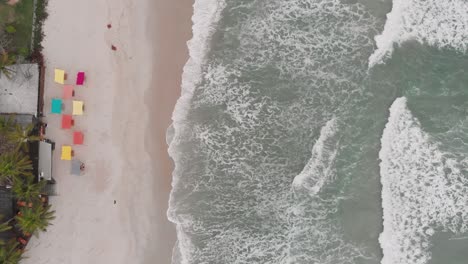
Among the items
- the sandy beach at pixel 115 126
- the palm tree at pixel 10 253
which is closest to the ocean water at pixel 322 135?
the sandy beach at pixel 115 126

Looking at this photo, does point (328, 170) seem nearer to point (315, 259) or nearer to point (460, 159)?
point (315, 259)

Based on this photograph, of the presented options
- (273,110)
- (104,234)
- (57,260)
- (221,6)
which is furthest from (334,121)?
(57,260)

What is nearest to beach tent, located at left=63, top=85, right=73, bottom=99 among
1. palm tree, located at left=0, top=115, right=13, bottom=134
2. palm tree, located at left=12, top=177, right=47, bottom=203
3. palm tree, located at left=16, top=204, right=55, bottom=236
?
palm tree, located at left=0, top=115, right=13, bottom=134

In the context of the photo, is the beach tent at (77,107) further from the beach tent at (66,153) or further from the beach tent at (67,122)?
the beach tent at (66,153)

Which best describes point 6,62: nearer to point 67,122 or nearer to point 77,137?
point 67,122

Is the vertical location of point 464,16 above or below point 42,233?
above

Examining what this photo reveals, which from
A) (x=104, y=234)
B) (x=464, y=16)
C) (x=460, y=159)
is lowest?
(x=104, y=234)

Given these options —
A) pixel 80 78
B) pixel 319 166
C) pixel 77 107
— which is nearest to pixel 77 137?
pixel 77 107
